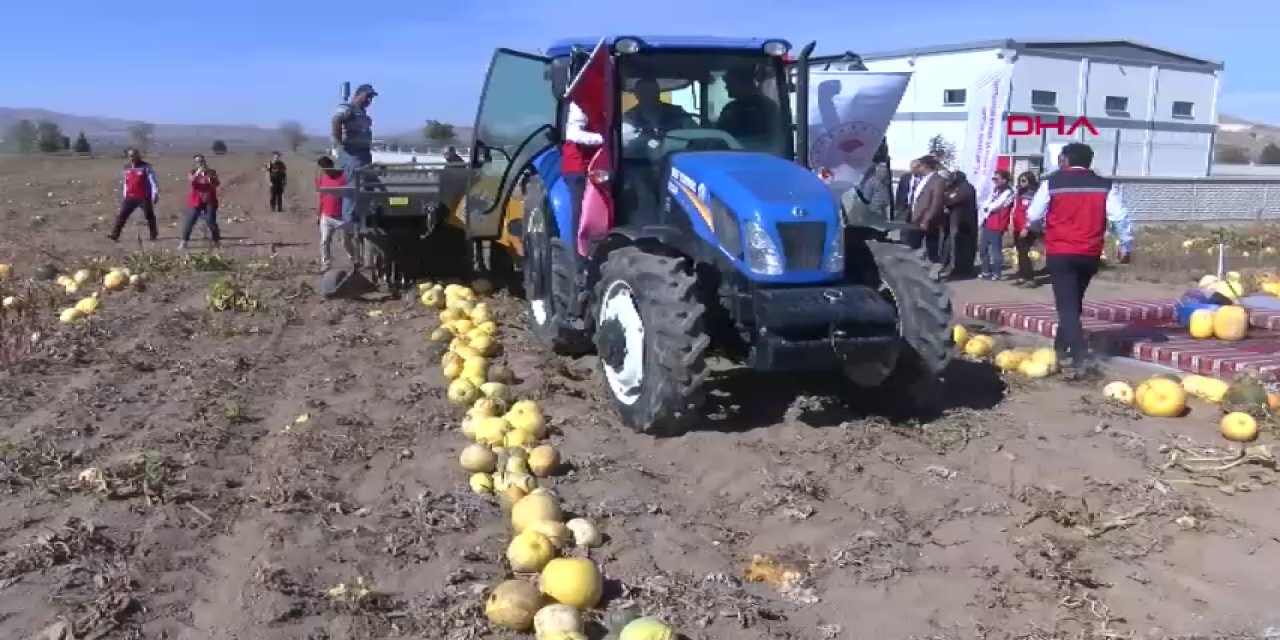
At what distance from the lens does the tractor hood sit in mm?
6398

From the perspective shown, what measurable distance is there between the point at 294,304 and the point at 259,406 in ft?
13.8

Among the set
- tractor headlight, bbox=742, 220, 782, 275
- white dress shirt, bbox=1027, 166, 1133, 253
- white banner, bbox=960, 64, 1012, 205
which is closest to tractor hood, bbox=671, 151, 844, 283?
tractor headlight, bbox=742, 220, 782, 275

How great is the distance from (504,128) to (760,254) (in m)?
4.50

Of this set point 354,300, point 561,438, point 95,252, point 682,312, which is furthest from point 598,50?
point 95,252

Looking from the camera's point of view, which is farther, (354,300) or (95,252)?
(95,252)

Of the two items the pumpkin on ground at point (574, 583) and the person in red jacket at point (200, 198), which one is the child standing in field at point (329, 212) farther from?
the pumpkin on ground at point (574, 583)

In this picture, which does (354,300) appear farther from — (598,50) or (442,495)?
(442,495)

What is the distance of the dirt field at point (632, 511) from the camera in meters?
4.46

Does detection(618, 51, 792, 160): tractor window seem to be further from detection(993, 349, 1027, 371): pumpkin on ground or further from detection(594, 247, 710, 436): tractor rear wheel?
detection(993, 349, 1027, 371): pumpkin on ground

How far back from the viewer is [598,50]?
7043mm

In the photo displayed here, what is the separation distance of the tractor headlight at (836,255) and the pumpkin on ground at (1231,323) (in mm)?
4677

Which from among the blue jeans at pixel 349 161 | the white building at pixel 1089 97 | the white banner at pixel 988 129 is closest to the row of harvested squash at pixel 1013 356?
the white banner at pixel 988 129

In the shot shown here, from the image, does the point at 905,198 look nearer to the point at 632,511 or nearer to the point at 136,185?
the point at 632,511

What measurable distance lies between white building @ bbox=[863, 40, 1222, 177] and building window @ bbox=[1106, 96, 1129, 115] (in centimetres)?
3
